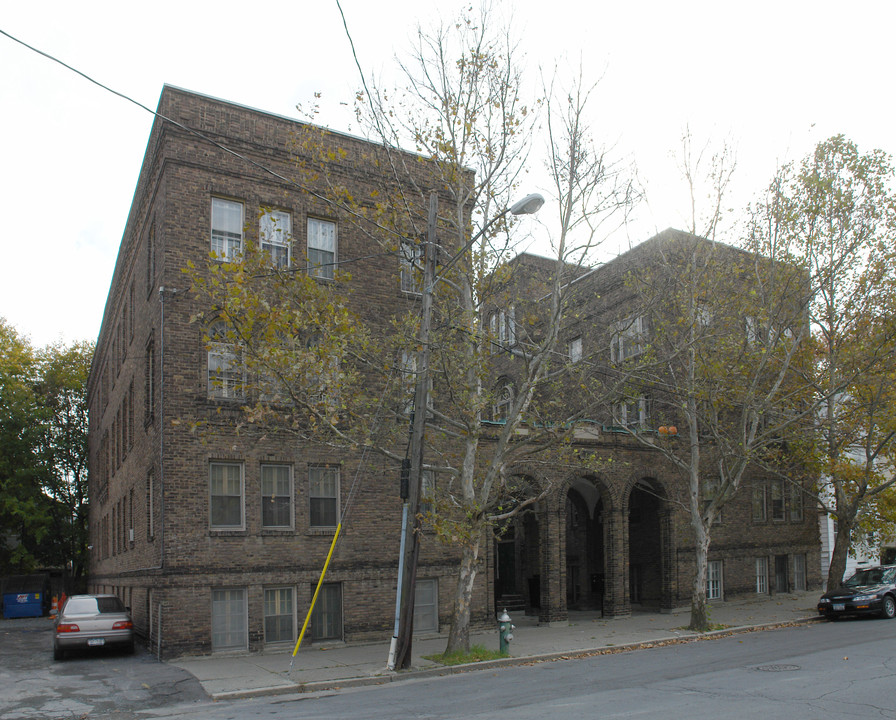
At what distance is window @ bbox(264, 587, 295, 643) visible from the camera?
675 inches

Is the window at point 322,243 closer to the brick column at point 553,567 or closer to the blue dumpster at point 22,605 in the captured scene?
the brick column at point 553,567

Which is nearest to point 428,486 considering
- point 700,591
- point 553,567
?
point 553,567

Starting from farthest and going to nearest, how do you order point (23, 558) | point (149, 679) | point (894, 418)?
point (23, 558)
point (894, 418)
point (149, 679)

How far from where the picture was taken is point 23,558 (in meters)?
39.3

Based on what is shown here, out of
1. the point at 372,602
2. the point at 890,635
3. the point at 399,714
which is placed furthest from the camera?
the point at 372,602

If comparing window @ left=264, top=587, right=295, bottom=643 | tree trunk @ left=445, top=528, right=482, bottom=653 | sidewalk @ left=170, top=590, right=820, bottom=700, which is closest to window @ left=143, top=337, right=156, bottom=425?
window @ left=264, top=587, right=295, bottom=643

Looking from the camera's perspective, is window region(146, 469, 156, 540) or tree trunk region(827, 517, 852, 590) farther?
tree trunk region(827, 517, 852, 590)

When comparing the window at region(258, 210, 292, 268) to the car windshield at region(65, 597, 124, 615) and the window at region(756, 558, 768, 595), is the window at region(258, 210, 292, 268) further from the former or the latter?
the window at region(756, 558, 768, 595)

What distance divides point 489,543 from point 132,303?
1295 cm

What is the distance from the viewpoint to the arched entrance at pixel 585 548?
88.3 feet

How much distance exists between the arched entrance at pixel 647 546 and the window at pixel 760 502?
13.3ft

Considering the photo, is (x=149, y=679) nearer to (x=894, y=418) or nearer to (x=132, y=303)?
(x=132, y=303)

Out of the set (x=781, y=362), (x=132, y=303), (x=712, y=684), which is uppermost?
(x=132, y=303)

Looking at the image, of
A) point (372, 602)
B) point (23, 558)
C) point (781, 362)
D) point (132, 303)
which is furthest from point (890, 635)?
point (23, 558)
